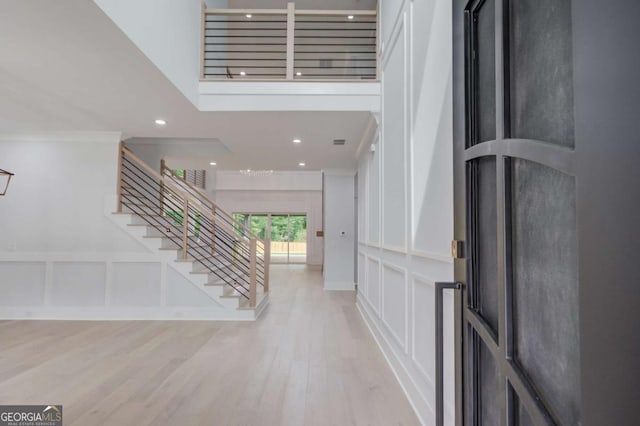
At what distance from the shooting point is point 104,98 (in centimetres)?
378

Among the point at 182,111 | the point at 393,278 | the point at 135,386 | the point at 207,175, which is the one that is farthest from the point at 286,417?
the point at 207,175

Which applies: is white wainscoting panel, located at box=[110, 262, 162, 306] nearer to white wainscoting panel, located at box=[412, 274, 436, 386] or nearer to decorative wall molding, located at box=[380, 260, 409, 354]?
decorative wall molding, located at box=[380, 260, 409, 354]

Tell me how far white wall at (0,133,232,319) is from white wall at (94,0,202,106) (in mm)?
2044

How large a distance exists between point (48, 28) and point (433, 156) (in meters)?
2.68

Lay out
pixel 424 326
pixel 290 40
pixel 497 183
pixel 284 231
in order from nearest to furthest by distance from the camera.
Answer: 1. pixel 497 183
2. pixel 424 326
3. pixel 290 40
4. pixel 284 231

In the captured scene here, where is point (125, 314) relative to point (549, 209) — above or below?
below

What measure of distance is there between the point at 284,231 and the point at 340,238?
655 cm

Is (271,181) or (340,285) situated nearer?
(340,285)

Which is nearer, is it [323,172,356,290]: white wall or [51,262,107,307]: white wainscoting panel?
[51,262,107,307]: white wainscoting panel

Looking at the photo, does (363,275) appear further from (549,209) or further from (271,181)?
(271,181)

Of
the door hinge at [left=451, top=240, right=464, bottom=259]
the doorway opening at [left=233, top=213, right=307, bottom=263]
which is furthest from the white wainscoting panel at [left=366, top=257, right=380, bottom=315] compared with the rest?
the doorway opening at [left=233, top=213, right=307, bottom=263]

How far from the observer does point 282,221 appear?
1416 cm

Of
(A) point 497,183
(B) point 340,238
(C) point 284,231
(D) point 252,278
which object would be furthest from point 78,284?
(C) point 284,231

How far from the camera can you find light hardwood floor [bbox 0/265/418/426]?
2461 mm
